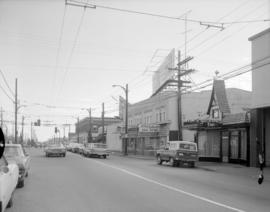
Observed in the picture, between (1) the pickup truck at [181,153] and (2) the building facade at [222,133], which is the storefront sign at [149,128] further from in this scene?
(1) the pickup truck at [181,153]

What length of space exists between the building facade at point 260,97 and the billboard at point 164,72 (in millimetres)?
19942

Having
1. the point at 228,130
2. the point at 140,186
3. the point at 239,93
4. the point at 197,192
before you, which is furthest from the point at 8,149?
the point at 239,93

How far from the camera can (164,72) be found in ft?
193

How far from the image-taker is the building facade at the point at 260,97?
1161 inches

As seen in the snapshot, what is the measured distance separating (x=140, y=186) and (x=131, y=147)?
5159 centimetres

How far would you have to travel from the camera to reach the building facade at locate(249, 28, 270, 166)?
29500 mm

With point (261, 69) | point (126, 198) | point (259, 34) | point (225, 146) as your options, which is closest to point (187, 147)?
point (225, 146)

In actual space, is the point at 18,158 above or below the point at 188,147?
Result: above

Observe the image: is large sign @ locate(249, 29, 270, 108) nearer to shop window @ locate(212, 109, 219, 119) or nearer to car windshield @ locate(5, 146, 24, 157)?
shop window @ locate(212, 109, 219, 119)

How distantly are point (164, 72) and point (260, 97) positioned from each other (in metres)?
29.3

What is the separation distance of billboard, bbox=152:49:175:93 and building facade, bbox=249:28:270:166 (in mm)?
19942

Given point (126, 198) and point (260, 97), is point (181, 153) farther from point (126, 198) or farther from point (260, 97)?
point (126, 198)

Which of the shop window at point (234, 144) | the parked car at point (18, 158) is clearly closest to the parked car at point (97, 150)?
the shop window at point (234, 144)

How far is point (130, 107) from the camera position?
71.4 metres
